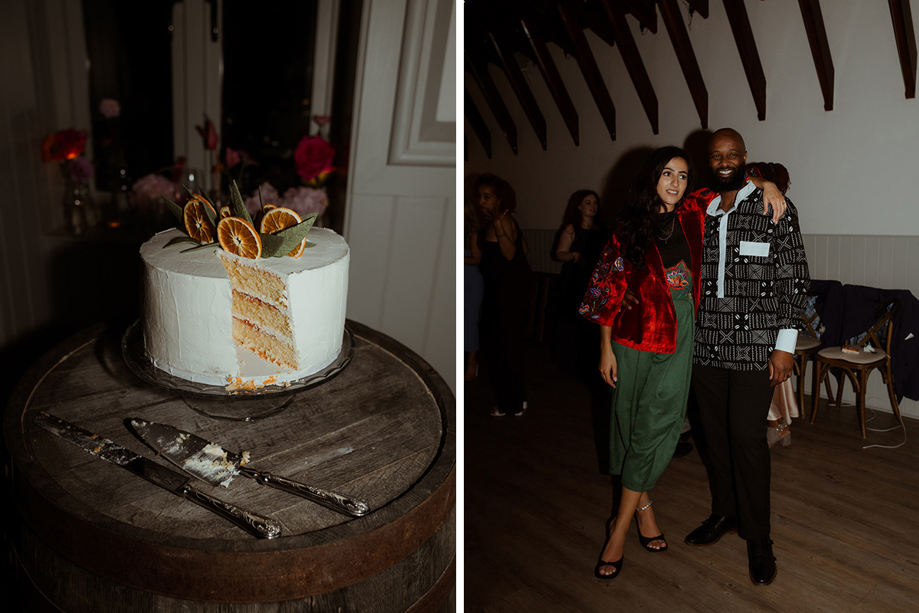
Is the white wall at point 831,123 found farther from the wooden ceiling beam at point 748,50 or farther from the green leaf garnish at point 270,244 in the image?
the green leaf garnish at point 270,244

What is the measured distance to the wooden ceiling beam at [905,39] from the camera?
3.36 metres

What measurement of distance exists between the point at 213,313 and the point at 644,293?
1296 mm

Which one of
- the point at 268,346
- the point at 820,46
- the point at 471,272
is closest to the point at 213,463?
the point at 268,346

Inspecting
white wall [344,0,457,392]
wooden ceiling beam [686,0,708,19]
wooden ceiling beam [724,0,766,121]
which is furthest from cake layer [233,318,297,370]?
wooden ceiling beam [686,0,708,19]

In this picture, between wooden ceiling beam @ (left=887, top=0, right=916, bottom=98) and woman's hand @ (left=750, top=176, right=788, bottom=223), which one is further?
wooden ceiling beam @ (left=887, top=0, right=916, bottom=98)

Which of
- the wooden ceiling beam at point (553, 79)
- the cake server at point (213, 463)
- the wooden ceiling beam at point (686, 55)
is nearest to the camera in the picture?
the cake server at point (213, 463)

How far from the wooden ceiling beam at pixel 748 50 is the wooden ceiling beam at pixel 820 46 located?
36cm

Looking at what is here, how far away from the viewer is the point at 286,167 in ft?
8.85

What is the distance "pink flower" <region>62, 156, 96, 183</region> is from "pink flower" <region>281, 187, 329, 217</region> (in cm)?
87

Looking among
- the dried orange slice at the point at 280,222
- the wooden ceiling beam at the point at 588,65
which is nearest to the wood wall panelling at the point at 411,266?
the dried orange slice at the point at 280,222

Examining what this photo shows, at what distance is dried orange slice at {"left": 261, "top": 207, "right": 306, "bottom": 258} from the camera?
1.18 m

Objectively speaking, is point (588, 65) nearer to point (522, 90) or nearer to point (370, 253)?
point (522, 90)

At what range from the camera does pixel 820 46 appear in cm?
378

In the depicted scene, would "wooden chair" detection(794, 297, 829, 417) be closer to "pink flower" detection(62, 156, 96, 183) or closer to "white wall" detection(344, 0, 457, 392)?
"white wall" detection(344, 0, 457, 392)
